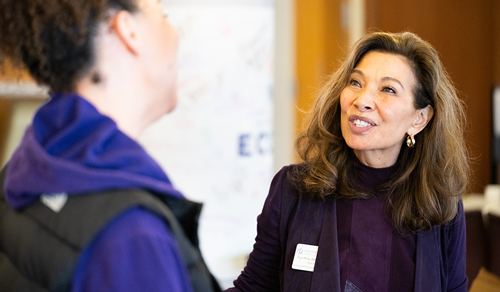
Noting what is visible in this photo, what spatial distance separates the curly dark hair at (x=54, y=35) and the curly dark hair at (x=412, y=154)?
1.06 m

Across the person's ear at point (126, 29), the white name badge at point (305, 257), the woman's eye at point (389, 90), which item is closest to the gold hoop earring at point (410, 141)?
the woman's eye at point (389, 90)

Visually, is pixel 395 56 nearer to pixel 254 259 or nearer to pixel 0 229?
pixel 254 259

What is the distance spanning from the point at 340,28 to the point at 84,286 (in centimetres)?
434

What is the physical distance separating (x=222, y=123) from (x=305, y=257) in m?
2.78

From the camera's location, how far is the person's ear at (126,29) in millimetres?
860

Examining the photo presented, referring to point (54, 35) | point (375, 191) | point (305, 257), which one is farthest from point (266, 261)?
point (54, 35)

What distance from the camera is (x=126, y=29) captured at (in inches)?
34.1

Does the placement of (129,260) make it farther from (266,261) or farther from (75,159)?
(266,261)

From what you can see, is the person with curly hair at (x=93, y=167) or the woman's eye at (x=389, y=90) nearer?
the person with curly hair at (x=93, y=167)

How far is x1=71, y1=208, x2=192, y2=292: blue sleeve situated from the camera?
706 mm

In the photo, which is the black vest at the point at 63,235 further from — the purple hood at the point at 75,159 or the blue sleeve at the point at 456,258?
the blue sleeve at the point at 456,258

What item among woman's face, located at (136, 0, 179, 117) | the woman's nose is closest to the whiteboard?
the woman's nose

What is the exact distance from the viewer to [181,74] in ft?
14.0

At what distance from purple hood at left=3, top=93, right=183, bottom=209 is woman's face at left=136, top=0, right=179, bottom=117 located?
0.13 metres
